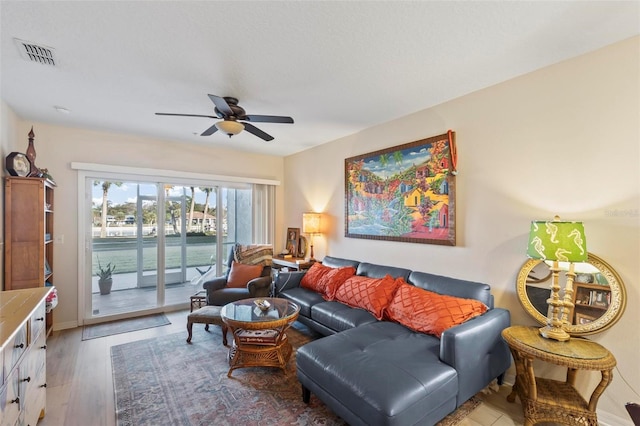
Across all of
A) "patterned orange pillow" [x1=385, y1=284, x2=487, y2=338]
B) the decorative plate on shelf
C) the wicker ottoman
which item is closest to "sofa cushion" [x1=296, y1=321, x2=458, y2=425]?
"patterned orange pillow" [x1=385, y1=284, x2=487, y2=338]

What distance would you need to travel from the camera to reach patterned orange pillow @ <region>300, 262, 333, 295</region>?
12.0 feet

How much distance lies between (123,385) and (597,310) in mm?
3731

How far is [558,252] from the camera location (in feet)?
6.40

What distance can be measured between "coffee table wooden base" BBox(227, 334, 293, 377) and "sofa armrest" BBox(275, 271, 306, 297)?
1.13 meters

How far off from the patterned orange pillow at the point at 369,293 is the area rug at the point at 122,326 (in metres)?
2.58

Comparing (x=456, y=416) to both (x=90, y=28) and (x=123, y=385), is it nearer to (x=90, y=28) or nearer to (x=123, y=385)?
(x=123, y=385)

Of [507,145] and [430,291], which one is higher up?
[507,145]

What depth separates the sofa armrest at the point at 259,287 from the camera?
12.4 feet

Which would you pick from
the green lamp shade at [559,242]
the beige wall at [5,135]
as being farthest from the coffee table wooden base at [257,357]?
the beige wall at [5,135]


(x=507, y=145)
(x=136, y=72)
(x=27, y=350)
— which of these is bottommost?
(x=27, y=350)

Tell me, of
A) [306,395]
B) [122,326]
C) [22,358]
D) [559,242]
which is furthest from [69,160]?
[559,242]

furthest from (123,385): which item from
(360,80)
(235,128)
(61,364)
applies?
(360,80)

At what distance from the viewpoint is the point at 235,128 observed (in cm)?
274

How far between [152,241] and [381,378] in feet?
13.2
